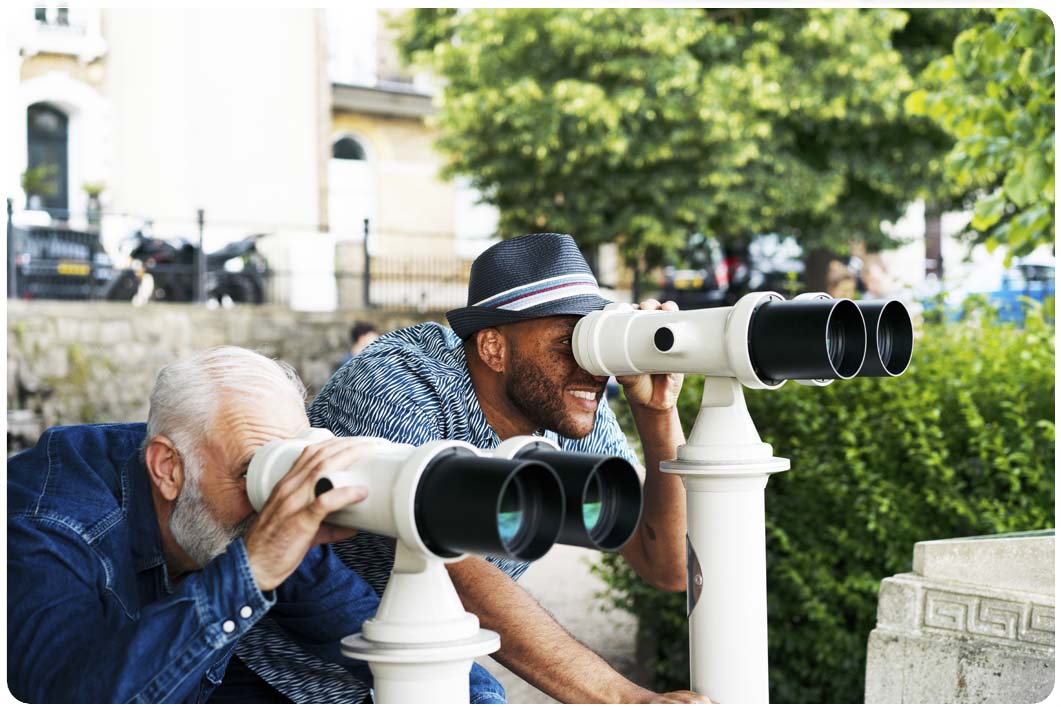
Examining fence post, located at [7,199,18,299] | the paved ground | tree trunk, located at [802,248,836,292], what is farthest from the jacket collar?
tree trunk, located at [802,248,836,292]

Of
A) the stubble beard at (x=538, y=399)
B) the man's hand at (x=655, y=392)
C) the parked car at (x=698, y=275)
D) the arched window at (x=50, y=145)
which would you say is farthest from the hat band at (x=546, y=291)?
the arched window at (x=50, y=145)

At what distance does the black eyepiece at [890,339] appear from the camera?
186cm

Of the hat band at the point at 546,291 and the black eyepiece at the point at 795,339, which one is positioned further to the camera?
the hat band at the point at 546,291

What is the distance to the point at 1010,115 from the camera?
5.34 meters

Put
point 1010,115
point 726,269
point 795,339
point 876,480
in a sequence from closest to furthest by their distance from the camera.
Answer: point 795,339
point 876,480
point 1010,115
point 726,269

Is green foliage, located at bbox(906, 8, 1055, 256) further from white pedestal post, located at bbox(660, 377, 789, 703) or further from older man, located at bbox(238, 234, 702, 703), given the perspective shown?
white pedestal post, located at bbox(660, 377, 789, 703)

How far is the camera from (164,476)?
1.95 m

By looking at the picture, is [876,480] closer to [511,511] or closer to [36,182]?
[511,511]

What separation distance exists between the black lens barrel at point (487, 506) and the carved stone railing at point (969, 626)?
1797 mm

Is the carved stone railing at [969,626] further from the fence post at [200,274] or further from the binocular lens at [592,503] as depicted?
the fence post at [200,274]

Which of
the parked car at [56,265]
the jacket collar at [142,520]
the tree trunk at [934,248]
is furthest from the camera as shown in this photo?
the tree trunk at [934,248]

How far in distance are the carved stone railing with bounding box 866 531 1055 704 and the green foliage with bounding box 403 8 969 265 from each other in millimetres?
12007

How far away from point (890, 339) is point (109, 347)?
38.7 ft

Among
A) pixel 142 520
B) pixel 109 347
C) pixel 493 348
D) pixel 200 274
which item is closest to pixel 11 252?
pixel 109 347
